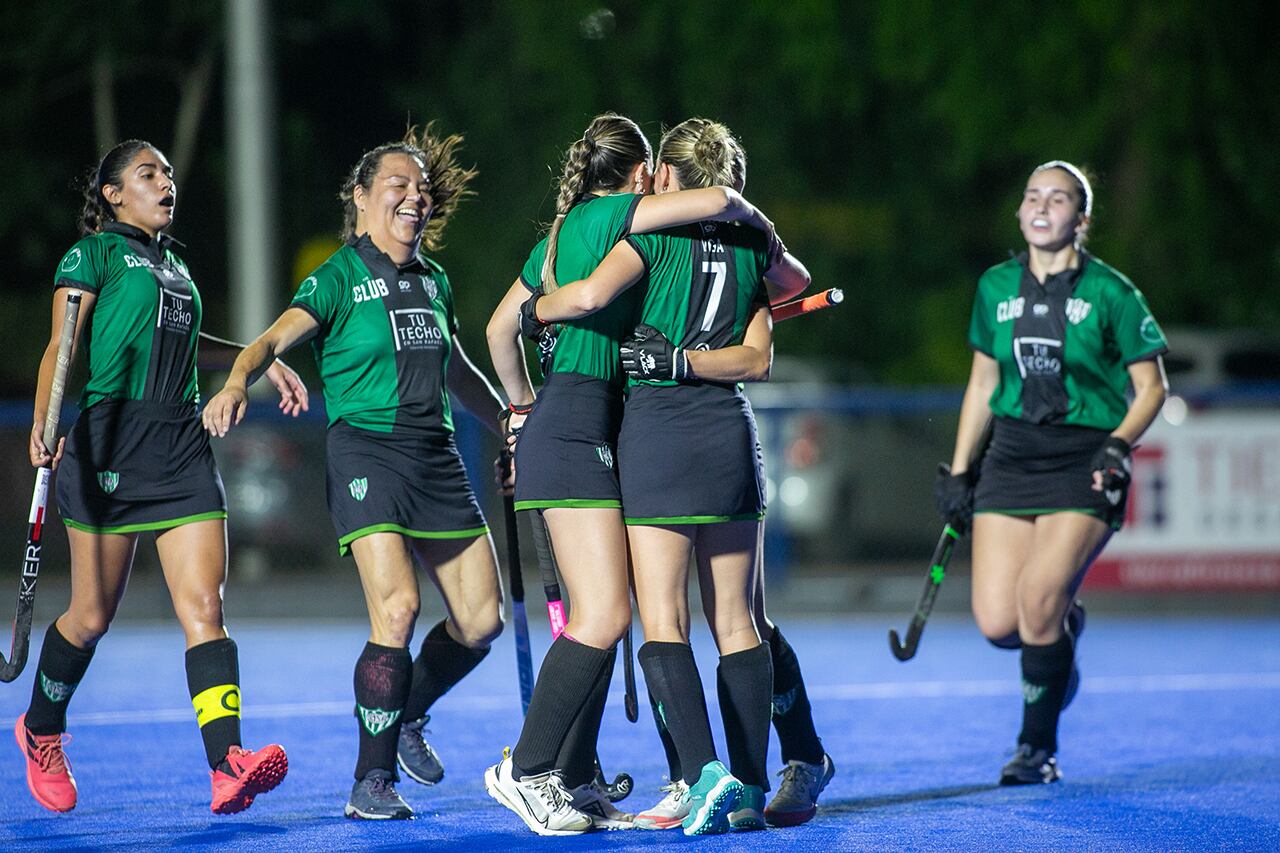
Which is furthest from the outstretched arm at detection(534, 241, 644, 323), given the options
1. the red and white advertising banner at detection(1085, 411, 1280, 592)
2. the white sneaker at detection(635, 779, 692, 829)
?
the red and white advertising banner at detection(1085, 411, 1280, 592)

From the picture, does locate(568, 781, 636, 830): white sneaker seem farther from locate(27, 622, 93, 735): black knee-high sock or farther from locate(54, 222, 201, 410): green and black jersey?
locate(54, 222, 201, 410): green and black jersey

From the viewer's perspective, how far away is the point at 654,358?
5000 mm

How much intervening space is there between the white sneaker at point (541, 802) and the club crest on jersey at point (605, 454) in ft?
3.03

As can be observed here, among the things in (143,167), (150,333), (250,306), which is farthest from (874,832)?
(250,306)

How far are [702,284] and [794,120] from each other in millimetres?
15609

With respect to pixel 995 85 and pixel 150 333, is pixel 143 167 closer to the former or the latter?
pixel 150 333

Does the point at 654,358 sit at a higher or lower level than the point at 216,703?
higher

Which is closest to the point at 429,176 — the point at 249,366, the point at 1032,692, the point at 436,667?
the point at 249,366

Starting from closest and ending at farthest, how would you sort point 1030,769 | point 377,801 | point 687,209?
point 687,209, point 377,801, point 1030,769

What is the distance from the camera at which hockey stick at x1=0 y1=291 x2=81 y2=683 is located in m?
5.36

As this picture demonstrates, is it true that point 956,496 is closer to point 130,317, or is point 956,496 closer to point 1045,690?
→ point 1045,690

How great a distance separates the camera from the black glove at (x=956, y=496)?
641cm

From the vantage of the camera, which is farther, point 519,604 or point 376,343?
point 519,604

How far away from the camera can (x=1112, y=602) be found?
12.7 metres
